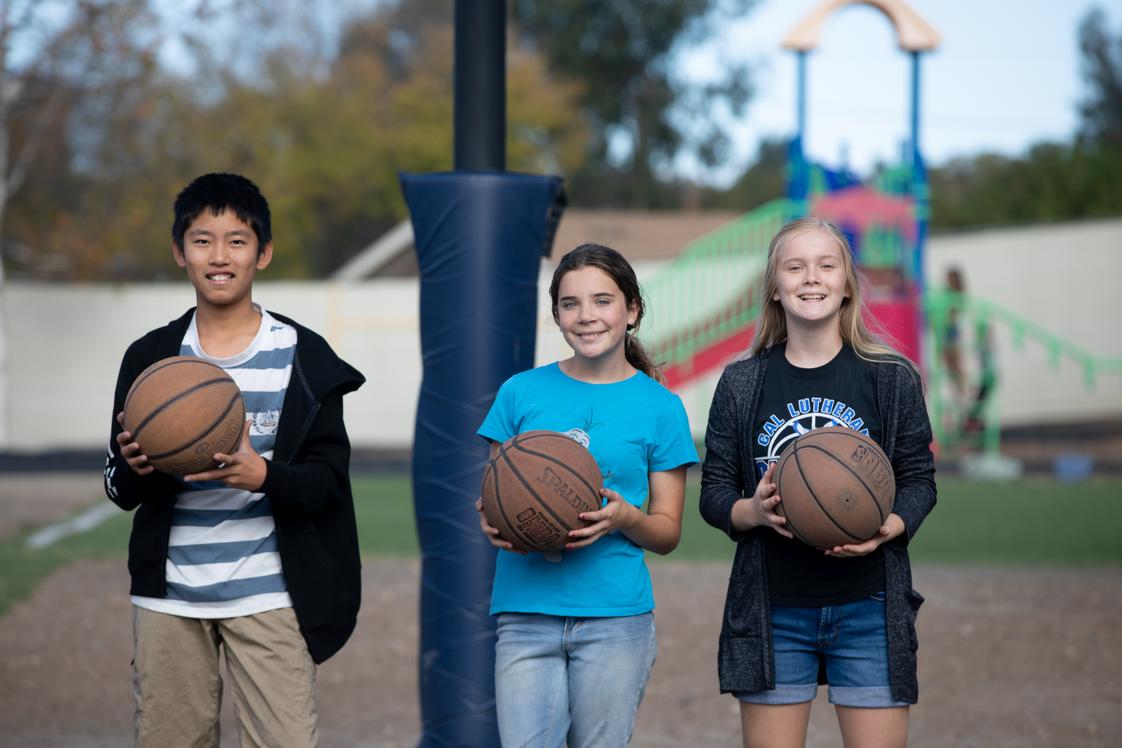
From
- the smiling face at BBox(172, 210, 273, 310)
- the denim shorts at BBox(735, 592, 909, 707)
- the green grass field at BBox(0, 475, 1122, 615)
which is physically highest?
the smiling face at BBox(172, 210, 273, 310)

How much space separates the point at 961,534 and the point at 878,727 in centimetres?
912

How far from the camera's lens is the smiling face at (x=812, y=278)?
3697 millimetres

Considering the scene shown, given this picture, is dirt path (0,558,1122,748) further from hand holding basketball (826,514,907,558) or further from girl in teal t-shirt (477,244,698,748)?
hand holding basketball (826,514,907,558)

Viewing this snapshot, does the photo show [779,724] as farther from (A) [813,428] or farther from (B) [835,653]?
(A) [813,428]

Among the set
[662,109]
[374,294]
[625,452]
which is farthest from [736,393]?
[662,109]

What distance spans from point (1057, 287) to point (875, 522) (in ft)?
83.4

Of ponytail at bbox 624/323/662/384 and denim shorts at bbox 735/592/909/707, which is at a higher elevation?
ponytail at bbox 624/323/662/384

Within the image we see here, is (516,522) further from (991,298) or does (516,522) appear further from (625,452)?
(991,298)

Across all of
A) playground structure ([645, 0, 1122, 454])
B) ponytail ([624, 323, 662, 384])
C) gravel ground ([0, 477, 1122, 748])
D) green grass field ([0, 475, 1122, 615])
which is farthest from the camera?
playground structure ([645, 0, 1122, 454])

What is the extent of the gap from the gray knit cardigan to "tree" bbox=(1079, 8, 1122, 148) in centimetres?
6528

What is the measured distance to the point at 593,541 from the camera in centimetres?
354

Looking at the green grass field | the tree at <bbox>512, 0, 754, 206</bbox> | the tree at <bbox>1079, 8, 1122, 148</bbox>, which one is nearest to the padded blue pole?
the green grass field

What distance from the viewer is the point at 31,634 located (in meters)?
8.09

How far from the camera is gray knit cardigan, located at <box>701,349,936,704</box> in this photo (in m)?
3.56
